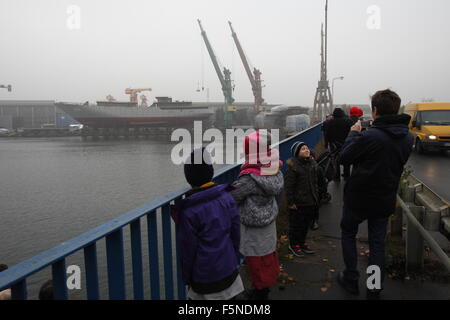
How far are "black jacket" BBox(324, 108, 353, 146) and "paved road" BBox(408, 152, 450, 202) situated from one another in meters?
2.34

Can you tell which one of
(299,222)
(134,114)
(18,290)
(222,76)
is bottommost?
(299,222)

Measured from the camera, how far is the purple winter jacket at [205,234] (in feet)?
6.69

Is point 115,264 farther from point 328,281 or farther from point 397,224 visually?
point 397,224

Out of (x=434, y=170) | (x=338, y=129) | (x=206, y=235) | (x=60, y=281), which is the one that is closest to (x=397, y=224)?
(x=338, y=129)

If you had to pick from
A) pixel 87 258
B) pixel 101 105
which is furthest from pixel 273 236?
pixel 101 105

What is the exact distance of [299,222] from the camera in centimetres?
388

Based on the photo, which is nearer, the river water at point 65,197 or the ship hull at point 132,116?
the river water at point 65,197

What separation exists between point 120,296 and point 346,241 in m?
1.98

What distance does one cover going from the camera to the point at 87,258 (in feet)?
5.88

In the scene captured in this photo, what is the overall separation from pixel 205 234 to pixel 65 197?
2060 centimetres

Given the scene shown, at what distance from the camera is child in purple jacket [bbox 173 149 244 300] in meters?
2.04

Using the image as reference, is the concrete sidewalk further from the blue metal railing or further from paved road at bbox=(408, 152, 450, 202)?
paved road at bbox=(408, 152, 450, 202)

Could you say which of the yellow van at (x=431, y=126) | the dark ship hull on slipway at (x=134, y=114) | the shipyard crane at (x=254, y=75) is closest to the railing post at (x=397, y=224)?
the yellow van at (x=431, y=126)

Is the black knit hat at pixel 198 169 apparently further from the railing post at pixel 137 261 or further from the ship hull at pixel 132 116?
the ship hull at pixel 132 116
